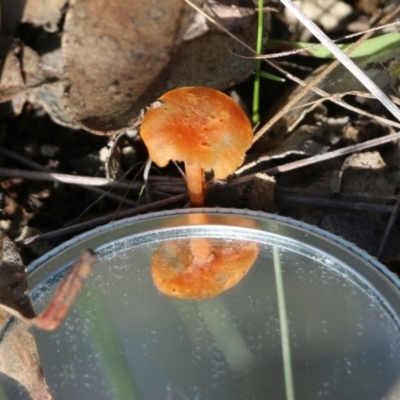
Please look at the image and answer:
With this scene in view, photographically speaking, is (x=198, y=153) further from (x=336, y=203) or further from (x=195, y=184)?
(x=336, y=203)

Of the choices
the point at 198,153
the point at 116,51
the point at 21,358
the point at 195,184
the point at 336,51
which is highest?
the point at 336,51

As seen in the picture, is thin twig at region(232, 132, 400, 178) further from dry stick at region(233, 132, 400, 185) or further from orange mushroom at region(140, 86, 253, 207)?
orange mushroom at region(140, 86, 253, 207)

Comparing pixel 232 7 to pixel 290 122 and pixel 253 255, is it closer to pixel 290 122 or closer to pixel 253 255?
pixel 290 122

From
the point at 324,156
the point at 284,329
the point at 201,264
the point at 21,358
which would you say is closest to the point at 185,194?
the point at 201,264

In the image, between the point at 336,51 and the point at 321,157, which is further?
the point at 321,157

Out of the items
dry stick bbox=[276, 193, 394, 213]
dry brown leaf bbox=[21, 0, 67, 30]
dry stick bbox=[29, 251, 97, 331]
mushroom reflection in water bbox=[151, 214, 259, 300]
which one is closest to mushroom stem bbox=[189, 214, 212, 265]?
mushroom reflection in water bbox=[151, 214, 259, 300]

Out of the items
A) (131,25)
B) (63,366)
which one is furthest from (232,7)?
(63,366)
